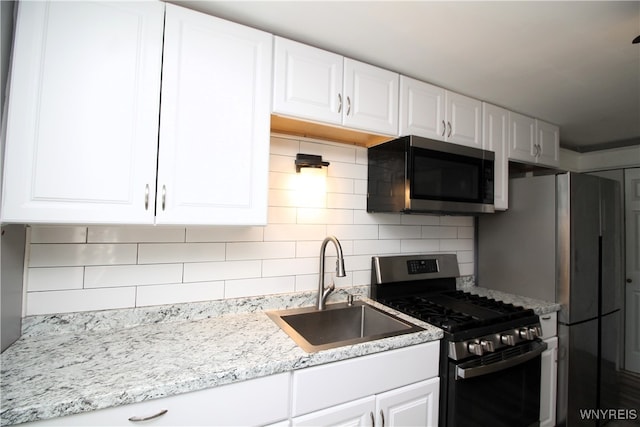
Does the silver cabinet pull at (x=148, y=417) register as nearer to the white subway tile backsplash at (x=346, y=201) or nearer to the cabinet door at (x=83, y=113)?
the cabinet door at (x=83, y=113)

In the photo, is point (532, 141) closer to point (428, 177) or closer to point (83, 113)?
point (428, 177)

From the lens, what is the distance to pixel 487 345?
1.44 meters

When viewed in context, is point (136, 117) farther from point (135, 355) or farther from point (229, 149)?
point (135, 355)

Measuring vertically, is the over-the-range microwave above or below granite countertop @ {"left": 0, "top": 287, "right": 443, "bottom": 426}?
above

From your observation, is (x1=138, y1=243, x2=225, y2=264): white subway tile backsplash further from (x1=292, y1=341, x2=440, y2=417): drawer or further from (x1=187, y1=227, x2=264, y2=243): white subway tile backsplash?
(x1=292, y1=341, x2=440, y2=417): drawer

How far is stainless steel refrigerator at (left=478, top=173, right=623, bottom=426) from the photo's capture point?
187cm

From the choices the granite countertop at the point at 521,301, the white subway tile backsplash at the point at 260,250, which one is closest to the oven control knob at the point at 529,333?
the granite countertop at the point at 521,301

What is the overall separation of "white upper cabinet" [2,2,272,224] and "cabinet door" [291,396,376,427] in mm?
791

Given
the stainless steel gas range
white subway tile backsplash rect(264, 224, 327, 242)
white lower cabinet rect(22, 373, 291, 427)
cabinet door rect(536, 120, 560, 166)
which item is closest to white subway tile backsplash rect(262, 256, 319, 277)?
white subway tile backsplash rect(264, 224, 327, 242)

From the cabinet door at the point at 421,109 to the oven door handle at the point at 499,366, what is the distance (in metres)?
1.24

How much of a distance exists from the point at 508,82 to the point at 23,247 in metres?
2.57

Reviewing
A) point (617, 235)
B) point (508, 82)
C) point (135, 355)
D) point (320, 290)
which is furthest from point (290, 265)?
point (617, 235)

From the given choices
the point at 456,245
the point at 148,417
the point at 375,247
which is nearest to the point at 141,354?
the point at 148,417

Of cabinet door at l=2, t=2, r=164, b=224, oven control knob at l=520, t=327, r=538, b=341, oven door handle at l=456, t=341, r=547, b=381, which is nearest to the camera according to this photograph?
cabinet door at l=2, t=2, r=164, b=224
